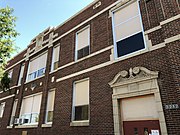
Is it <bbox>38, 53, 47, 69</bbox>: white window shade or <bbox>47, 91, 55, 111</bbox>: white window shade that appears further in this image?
<bbox>38, 53, 47, 69</bbox>: white window shade

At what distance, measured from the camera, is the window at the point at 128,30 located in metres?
7.18

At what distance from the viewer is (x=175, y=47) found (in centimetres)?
546

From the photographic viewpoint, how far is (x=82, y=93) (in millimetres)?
8594

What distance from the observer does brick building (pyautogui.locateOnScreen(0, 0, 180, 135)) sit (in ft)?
18.6

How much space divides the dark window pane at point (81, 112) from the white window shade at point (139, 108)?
2278 mm

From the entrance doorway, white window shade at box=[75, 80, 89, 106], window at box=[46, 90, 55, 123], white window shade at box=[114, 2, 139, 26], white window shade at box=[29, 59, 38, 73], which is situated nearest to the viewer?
the entrance doorway

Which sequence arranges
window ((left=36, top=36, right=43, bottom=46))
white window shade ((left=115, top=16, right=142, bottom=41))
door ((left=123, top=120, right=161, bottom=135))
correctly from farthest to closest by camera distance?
1. window ((left=36, top=36, right=43, bottom=46))
2. white window shade ((left=115, top=16, right=142, bottom=41))
3. door ((left=123, top=120, right=161, bottom=135))

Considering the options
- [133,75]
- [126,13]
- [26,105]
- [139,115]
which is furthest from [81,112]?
[26,105]

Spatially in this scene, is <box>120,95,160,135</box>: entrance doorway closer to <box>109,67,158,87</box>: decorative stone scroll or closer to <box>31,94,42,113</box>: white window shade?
<box>109,67,158,87</box>: decorative stone scroll

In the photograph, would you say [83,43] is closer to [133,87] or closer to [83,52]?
[83,52]

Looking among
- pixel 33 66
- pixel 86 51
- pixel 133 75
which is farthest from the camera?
pixel 33 66

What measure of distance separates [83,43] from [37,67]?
595 centimetres

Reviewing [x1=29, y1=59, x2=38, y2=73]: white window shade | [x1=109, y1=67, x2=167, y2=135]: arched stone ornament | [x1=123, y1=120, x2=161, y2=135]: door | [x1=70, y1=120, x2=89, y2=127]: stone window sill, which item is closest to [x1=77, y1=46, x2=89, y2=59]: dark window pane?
[x1=109, y1=67, x2=167, y2=135]: arched stone ornament

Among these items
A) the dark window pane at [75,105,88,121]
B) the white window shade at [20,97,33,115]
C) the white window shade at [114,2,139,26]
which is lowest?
the dark window pane at [75,105,88,121]
